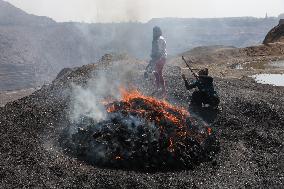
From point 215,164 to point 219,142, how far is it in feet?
3.70

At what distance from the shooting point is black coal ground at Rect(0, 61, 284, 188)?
7809mm

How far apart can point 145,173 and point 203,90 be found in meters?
4.15

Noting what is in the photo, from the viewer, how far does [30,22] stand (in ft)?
531

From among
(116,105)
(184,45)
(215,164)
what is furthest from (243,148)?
(184,45)

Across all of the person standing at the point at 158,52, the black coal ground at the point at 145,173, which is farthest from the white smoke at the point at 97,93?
the person standing at the point at 158,52

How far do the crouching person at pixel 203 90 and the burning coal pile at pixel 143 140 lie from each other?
1.74m

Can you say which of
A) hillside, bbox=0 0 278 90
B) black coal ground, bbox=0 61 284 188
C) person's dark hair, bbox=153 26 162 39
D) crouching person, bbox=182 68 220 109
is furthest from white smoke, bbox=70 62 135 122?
hillside, bbox=0 0 278 90

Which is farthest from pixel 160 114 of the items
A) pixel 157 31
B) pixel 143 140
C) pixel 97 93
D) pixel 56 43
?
pixel 56 43

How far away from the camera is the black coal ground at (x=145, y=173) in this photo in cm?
781

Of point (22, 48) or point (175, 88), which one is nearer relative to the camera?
point (175, 88)

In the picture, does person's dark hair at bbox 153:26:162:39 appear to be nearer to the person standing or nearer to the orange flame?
the person standing

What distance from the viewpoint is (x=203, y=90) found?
37.8 ft

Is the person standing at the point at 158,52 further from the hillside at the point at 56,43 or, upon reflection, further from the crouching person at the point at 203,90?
the hillside at the point at 56,43

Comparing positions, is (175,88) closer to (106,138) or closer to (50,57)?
(106,138)
